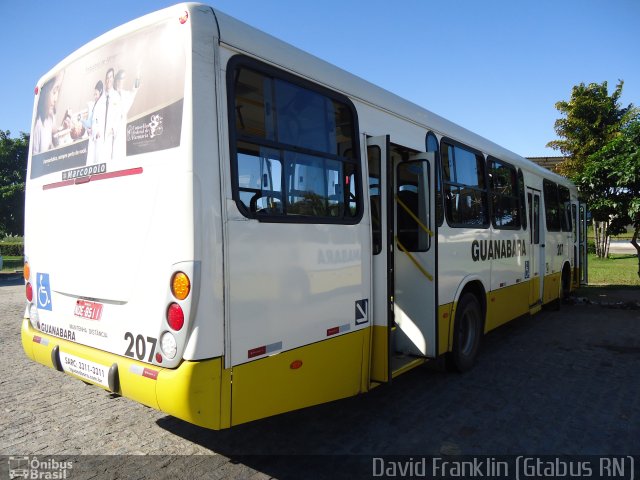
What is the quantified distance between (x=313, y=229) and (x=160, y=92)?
142cm

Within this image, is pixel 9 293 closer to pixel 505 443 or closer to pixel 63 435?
pixel 63 435

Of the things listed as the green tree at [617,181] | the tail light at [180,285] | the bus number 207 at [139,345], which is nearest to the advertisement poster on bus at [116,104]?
the tail light at [180,285]

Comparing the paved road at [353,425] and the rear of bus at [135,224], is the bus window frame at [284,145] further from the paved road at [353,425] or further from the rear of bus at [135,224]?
the paved road at [353,425]

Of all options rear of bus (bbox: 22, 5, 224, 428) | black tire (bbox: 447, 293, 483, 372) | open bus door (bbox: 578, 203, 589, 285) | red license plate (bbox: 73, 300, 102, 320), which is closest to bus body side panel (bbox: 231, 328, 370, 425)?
rear of bus (bbox: 22, 5, 224, 428)

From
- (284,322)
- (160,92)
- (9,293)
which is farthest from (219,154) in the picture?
(9,293)

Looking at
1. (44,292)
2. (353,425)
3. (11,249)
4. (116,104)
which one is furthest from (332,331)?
(11,249)

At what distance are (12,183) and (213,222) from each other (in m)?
33.4

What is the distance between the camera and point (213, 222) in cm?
280

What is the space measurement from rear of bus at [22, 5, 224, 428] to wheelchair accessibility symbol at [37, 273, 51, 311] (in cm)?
2

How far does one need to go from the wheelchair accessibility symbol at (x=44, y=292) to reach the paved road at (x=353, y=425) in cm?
115

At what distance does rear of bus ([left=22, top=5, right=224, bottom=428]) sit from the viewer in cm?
276

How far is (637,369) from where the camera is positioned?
5.89 meters

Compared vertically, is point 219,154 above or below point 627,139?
below

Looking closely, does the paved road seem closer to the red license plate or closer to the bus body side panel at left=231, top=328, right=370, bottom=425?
the bus body side panel at left=231, top=328, right=370, bottom=425
